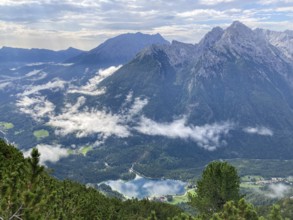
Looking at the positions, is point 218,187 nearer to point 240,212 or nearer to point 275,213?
point 240,212

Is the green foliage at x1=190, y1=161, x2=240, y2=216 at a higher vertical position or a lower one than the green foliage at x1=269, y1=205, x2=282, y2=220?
lower

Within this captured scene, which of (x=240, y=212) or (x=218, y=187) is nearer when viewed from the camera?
(x=240, y=212)

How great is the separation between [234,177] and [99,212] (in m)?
27.8

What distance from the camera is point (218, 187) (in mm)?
79125

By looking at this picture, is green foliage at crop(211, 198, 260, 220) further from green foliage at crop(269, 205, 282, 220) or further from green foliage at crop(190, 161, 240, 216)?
green foliage at crop(190, 161, 240, 216)

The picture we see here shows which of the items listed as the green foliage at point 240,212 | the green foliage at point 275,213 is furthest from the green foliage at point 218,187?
the green foliage at point 275,213

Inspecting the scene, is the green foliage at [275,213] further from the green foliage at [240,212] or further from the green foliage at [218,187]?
the green foliage at [218,187]

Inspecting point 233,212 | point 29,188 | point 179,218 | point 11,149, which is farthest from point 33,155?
point 11,149

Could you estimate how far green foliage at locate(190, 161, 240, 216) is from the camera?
3100 inches

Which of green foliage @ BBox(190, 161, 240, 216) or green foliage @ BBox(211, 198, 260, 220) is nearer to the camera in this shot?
green foliage @ BBox(211, 198, 260, 220)

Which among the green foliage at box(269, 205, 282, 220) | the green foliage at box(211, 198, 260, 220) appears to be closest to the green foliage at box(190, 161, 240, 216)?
the green foliage at box(211, 198, 260, 220)

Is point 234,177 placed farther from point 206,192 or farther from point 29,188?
point 29,188

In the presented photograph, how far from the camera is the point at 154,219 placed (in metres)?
39.2

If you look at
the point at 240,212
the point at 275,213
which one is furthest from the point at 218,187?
the point at 275,213
